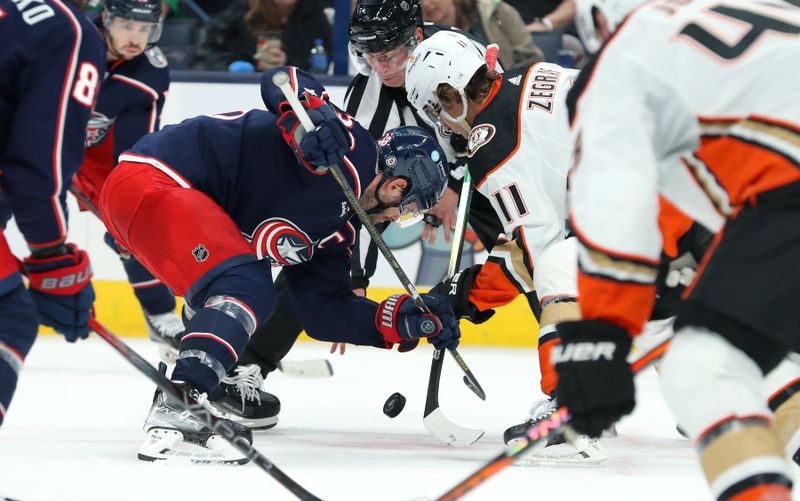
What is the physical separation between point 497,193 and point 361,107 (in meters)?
1.16

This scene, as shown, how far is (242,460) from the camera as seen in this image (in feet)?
8.93

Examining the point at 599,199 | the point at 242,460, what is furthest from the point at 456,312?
the point at 599,199

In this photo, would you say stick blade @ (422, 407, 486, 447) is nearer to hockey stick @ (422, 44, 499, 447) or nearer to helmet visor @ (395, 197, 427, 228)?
hockey stick @ (422, 44, 499, 447)

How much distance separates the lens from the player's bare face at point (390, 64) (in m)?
3.82

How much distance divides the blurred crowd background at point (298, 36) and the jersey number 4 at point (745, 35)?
3.65m

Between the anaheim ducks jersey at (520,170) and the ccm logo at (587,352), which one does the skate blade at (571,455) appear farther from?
the ccm logo at (587,352)

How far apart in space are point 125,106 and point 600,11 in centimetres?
315

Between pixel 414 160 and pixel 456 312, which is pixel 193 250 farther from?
pixel 456 312

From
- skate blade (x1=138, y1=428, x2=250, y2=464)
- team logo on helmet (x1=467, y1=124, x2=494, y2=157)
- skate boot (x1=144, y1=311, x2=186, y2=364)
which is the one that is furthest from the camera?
skate boot (x1=144, y1=311, x2=186, y2=364)

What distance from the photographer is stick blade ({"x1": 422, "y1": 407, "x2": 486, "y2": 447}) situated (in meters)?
3.19

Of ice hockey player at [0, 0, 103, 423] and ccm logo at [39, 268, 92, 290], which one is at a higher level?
ice hockey player at [0, 0, 103, 423]

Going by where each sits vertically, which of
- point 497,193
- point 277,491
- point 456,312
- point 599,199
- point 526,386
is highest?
point 599,199

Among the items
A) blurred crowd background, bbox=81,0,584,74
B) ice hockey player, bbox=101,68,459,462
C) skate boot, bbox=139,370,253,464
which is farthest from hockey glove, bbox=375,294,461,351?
blurred crowd background, bbox=81,0,584,74

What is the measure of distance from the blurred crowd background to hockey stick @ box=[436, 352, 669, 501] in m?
3.55
